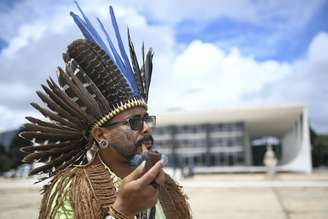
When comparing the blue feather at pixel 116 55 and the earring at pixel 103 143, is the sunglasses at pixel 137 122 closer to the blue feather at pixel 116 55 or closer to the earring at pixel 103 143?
the earring at pixel 103 143

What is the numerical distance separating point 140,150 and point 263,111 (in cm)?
4816

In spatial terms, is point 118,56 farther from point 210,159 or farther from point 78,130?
point 210,159

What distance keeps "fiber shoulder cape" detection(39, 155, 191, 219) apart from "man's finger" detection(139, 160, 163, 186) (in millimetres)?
382

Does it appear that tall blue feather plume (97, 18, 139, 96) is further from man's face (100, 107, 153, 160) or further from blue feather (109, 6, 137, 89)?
man's face (100, 107, 153, 160)

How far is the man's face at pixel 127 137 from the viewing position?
1938mm

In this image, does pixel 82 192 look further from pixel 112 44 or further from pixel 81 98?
pixel 112 44

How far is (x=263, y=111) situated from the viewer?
4850 cm

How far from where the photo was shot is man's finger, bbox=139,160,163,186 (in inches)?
61.0

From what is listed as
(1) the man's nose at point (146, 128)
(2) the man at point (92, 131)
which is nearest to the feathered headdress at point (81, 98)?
(2) the man at point (92, 131)

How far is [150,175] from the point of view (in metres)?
1.55

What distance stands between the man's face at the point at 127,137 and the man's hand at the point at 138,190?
33 cm

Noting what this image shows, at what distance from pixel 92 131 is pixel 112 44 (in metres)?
0.51

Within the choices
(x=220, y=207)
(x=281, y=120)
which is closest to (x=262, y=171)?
(x=281, y=120)

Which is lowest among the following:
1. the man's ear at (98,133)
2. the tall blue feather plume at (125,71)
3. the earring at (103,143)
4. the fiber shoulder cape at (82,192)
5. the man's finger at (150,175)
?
the fiber shoulder cape at (82,192)
